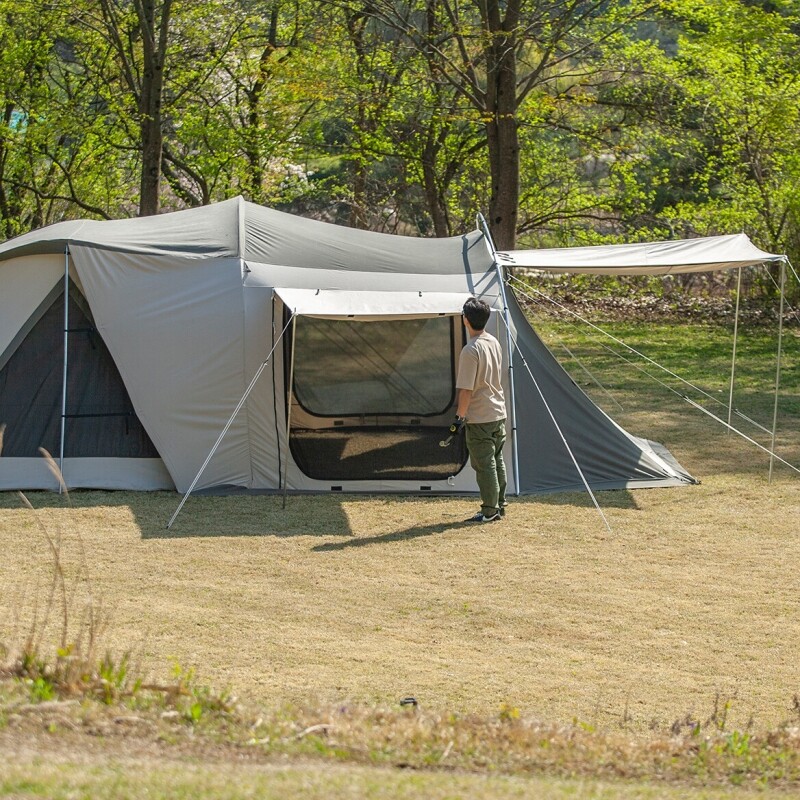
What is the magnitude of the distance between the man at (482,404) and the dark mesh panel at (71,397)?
2441 millimetres

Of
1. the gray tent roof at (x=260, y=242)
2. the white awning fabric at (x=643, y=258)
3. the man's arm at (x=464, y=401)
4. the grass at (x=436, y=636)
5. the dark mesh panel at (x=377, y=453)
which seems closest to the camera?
the grass at (x=436, y=636)

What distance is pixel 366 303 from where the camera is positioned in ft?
26.0

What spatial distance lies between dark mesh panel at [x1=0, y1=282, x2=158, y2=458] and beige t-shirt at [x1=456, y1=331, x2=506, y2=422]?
247cm

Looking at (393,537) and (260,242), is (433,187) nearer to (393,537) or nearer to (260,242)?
(260,242)

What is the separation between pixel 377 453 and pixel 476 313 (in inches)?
69.4

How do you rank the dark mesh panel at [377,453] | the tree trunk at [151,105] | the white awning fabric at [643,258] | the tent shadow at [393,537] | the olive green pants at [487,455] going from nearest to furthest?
1. the tent shadow at [393,537]
2. the olive green pants at [487,455]
3. the white awning fabric at [643,258]
4. the dark mesh panel at [377,453]
5. the tree trunk at [151,105]

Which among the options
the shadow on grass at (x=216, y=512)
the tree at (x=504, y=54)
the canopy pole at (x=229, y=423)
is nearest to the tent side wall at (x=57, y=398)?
the shadow on grass at (x=216, y=512)

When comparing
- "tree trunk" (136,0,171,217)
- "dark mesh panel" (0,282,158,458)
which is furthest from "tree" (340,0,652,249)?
"dark mesh panel" (0,282,158,458)

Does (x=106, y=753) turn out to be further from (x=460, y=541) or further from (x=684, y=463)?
(x=684, y=463)

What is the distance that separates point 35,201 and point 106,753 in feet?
59.8

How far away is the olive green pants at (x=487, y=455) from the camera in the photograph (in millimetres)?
7691

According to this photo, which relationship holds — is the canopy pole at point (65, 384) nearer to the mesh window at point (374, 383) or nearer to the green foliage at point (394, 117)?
the mesh window at point (374, 383)

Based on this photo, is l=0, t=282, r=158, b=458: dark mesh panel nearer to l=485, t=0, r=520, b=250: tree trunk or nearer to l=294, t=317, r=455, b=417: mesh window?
l=294, t=317, r=455, b=417: mesh window

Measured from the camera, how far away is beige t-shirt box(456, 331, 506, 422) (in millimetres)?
7590
